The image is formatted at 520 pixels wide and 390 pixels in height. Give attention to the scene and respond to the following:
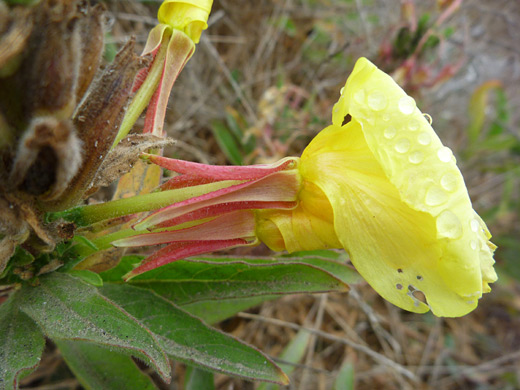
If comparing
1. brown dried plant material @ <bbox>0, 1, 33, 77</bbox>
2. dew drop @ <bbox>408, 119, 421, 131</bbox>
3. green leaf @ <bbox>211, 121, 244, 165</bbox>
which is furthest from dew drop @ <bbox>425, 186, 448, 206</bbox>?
green leaf @ <bbox>211, 121, 244, 165</bbox>

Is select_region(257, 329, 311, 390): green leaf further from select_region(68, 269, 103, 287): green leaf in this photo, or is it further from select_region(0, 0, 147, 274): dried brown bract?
select_region(0, 0, 147, 274): dried brown bract

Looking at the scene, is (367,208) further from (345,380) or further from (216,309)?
(345,380)

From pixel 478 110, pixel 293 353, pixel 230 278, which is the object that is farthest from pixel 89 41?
pixel 478 110

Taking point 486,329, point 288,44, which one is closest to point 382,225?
point 288,44

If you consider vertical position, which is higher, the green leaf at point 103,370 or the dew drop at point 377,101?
the dew drop at point 377,101

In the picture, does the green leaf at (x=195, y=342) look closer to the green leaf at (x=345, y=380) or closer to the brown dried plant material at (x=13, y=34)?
the brown dried plant material at (x=13, y=34)

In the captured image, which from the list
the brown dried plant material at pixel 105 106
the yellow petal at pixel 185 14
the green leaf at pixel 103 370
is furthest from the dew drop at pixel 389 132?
the green leaf at pixel 103 370
